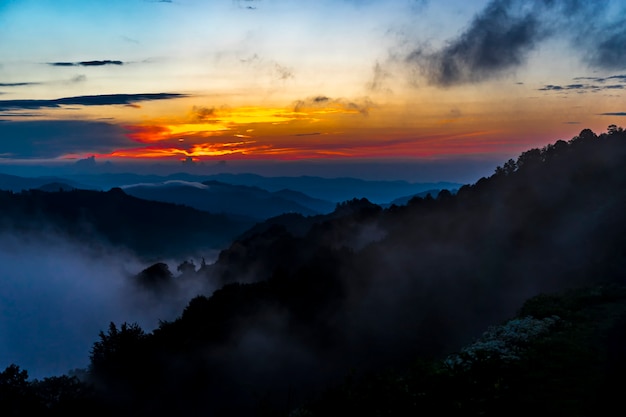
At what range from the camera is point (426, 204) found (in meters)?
103

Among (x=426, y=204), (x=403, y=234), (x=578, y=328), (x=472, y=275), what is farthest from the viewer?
(x=426, y=204)

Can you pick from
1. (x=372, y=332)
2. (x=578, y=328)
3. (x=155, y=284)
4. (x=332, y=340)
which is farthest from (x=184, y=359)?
(x=155, y=284)

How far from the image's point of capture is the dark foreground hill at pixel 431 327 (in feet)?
54.3

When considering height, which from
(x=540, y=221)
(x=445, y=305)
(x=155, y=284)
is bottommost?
(x=155, y=284)

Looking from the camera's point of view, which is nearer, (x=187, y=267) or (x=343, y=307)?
(x=343, y=307)

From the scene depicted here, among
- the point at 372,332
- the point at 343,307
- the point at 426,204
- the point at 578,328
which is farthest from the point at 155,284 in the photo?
the point at 578,328

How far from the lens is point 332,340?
5128 centimetres

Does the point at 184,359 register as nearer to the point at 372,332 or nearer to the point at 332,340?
the point at 332,340

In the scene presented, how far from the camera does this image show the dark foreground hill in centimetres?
1656

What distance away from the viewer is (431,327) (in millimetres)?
44562

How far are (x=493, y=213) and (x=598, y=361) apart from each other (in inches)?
2355

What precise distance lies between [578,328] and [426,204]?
81287 mm

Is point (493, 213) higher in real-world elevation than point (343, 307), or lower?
higher

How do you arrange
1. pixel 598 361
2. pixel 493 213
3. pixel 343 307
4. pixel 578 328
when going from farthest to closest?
1. pixel 493 213
2. pixel 343 307
3. pixel 578 328
4. pixel 598 361
